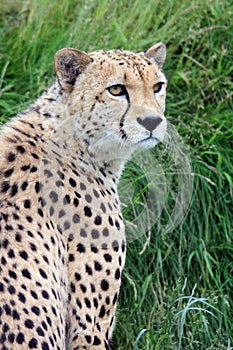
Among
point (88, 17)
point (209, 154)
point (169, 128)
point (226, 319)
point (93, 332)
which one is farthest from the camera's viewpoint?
point (88, 17)

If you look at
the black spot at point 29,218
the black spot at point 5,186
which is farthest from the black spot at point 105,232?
the black spot at point 5,186

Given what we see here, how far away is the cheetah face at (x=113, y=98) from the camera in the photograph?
353 centimetres

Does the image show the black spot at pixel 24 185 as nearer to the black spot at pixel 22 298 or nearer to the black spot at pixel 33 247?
the black spot at pixel 33 247

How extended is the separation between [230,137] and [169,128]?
105cm

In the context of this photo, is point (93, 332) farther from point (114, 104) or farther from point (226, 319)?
point (226, 319)

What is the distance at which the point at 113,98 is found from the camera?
11.7 feet

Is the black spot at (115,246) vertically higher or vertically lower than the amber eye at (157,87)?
lower

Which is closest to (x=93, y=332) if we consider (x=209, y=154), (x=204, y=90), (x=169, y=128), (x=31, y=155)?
(x=31, y=155)

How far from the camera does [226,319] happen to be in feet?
15.1

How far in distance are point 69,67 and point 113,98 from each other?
0.24 metres

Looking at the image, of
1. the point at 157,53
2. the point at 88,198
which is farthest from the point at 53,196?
the point at 157,53

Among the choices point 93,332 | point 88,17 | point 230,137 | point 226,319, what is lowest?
point 226,319

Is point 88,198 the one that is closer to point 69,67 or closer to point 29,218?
point 29,218

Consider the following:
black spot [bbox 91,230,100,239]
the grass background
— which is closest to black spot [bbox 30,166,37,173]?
black spot [bbox 91,230,100,239]
